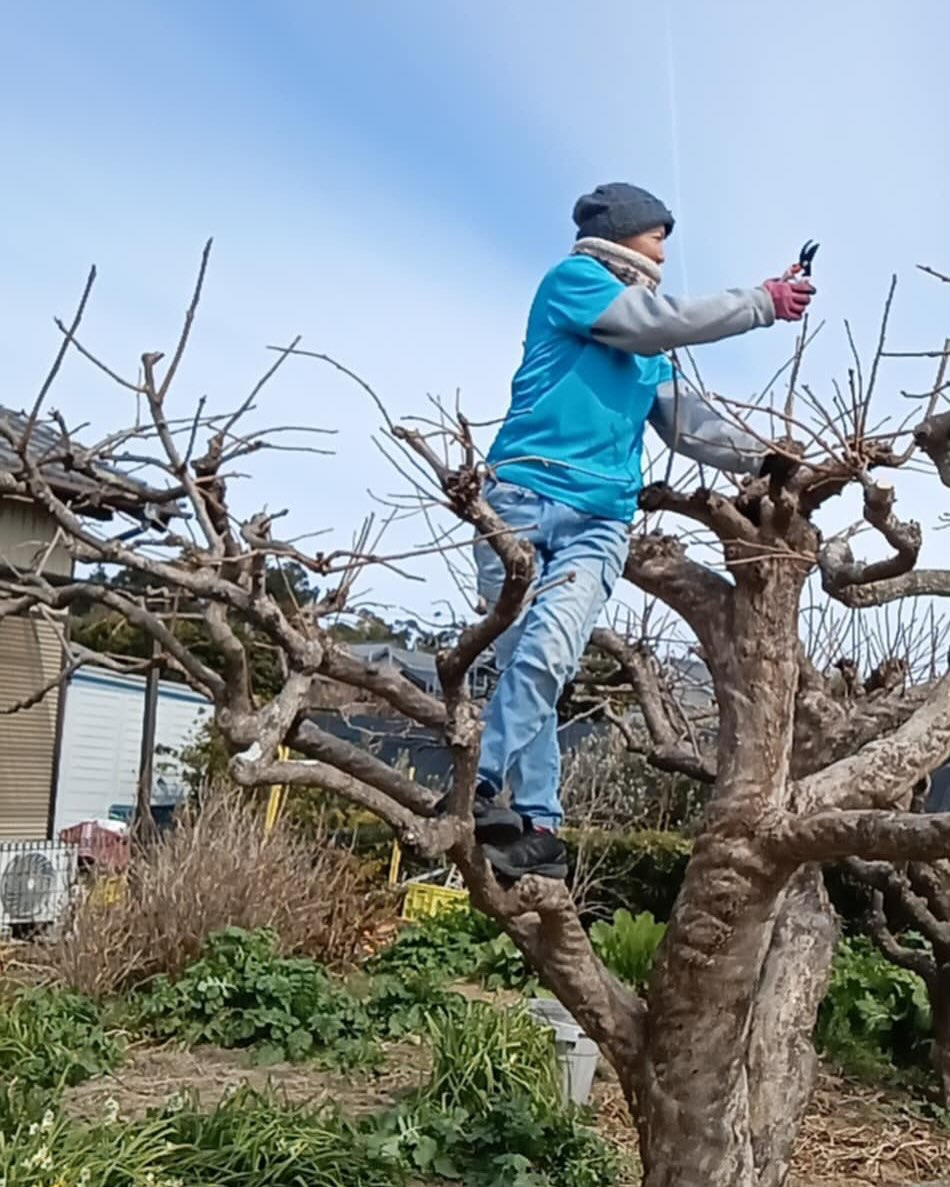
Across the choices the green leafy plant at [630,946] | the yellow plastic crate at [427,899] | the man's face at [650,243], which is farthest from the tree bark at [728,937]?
the yellow plastic crate at [427,899]

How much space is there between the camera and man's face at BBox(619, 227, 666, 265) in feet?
10.2

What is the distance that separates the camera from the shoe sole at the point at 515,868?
263 centimetres

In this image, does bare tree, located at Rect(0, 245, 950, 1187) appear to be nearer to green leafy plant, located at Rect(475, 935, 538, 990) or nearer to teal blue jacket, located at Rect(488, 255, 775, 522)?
teal blue jacket, located at Rect(488, 255, 775, 522)

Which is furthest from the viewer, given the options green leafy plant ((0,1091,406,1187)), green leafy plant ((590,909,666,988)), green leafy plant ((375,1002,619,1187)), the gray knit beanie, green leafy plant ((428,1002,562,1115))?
green leafy plant ((590,909,666,988))

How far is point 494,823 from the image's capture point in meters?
2.63

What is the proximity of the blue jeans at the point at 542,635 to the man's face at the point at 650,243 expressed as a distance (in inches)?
26.5

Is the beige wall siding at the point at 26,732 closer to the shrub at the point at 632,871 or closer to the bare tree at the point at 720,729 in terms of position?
the shrub at the point at 632,871

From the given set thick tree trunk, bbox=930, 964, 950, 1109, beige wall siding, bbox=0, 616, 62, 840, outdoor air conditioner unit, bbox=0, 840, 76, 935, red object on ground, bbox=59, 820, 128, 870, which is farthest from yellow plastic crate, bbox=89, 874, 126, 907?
thick tree trunk, bbox=930, 964, 950, 1109

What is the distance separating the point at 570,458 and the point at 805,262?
2.48 ft

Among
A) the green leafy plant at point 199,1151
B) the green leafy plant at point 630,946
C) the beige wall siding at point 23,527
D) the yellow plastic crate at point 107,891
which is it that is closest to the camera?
the green leafy plant at point 199,1151

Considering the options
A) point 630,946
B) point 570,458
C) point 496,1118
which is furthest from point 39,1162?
point 630,946

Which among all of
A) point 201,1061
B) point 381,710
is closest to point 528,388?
point 381,710

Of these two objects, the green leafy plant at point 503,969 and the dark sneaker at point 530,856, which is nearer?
the dark sneaker at point 530,856

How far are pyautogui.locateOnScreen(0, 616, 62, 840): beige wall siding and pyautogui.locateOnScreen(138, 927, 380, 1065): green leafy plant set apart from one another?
294 cm
